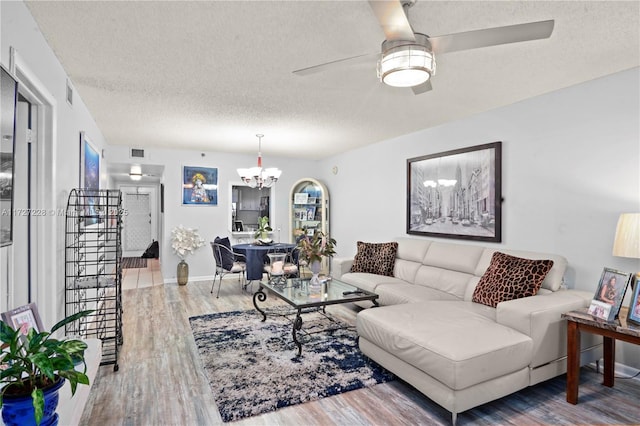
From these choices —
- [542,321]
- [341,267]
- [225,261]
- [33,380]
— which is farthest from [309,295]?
[33,380]

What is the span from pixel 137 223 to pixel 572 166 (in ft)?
34.9

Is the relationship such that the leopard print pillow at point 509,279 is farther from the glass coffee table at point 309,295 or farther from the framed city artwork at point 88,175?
the framed city artwork at point 88,175

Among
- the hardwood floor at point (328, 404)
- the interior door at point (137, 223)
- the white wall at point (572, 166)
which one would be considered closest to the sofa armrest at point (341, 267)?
the white wall at point (572, 166)

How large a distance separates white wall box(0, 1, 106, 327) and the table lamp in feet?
12.5

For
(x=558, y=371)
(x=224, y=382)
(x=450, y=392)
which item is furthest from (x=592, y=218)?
(x=224, y=382)

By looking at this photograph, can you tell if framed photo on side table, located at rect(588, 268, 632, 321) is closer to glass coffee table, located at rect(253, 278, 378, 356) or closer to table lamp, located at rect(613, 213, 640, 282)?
table lamp, located at rect(613, 213, 640, 282)

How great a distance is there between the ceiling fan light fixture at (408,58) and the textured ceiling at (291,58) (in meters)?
0.30

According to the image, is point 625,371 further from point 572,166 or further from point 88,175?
point 88,175

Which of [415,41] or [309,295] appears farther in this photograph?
[309,295]

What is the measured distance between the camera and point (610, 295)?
7.65ft

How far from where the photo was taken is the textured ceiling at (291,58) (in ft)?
6.54

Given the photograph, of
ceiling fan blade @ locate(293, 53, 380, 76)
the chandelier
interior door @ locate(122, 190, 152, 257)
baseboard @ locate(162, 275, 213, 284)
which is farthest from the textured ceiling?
interior door @ locate(122, 190, 152, 257)

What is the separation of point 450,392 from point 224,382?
1.57m

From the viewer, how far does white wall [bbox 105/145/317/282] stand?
627 cm
